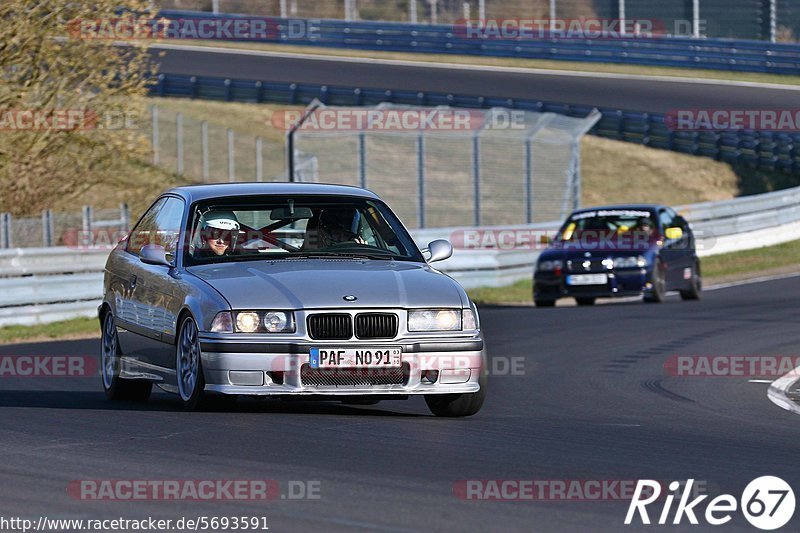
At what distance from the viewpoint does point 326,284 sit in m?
9.28

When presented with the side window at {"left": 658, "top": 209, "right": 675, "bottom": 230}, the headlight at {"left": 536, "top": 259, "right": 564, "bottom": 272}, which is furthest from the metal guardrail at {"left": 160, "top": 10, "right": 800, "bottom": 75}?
the headlight at {"left": 536, "top": 259, "right": 564, "bottom": 272}

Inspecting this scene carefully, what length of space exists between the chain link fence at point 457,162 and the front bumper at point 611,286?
5.93 m

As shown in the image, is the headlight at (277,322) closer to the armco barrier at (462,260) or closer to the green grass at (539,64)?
the armco barrier at (462,260)

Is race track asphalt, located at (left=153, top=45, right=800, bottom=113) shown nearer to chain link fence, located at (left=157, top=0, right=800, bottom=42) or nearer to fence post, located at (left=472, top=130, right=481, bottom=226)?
chain link fence, located at (left=157, top=0, right=800, bottom=42)

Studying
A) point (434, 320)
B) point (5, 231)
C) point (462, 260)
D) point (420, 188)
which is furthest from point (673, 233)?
point (434, 320)

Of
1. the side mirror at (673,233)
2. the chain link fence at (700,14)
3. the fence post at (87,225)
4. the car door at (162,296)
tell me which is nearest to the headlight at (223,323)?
the car door at (162,296)

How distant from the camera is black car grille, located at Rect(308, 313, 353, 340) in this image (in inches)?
359

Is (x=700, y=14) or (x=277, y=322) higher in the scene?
(x=700, y=14)

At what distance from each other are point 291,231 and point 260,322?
47.3 inches

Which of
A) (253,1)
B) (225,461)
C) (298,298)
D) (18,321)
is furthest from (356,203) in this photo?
(253,1)

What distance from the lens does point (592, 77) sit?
A: 45.5 metres

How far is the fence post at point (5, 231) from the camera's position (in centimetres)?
2116

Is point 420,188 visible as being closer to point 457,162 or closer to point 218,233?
point 457,162

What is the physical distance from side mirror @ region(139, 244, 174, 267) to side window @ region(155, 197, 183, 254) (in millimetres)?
85
